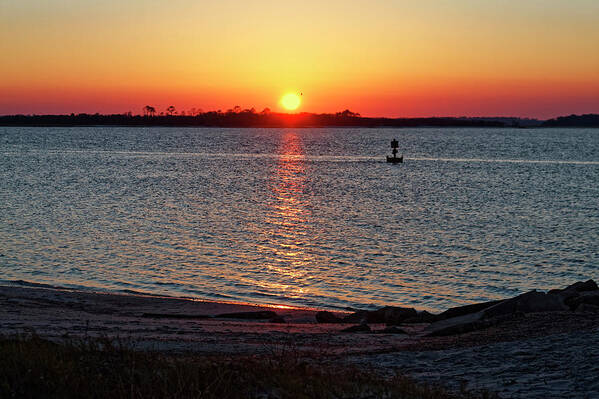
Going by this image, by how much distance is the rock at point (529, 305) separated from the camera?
14.9 meters

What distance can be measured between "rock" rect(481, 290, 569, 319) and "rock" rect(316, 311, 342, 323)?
4122 mm

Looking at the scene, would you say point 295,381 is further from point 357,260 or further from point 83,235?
point 83,235

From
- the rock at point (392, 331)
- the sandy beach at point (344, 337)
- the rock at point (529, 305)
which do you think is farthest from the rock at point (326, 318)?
the rock at point (529, 305)

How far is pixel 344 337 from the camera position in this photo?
47.4 feet

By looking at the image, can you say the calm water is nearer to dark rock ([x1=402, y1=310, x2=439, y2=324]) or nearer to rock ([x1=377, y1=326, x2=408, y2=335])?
dark rock ([x1=402, y1=310, x2=439, y2=324])

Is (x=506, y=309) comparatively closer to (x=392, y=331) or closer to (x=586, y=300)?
(x=586, y=300)

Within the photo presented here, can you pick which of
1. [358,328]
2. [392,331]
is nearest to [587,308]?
[392,331]

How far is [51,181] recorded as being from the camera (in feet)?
221

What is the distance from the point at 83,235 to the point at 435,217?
71.6 feet

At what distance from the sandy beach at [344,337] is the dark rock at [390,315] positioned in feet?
1.38

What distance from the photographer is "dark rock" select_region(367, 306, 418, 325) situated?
1731 cm

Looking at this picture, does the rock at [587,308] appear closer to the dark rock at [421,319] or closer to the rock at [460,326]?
the rock at [460,326]

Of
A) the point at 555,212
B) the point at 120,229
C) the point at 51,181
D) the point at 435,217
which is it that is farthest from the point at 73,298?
the point at 51,181

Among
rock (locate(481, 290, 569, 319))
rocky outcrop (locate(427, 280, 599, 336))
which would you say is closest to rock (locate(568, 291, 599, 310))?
rocky outcrop (locate(427, 280, 599, 336))
